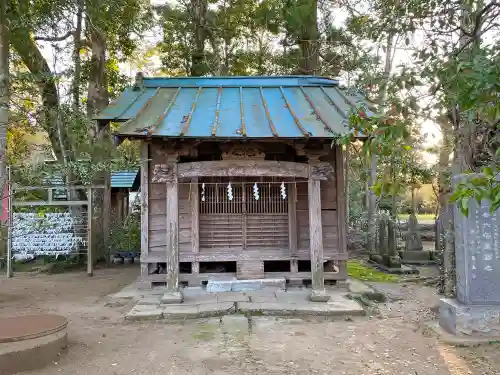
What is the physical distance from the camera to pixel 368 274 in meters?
11.5

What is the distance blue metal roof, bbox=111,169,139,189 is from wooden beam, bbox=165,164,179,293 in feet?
38.5

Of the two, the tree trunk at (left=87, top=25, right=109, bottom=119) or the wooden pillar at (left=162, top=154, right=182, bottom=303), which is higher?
the tree trunk at (left=87, top=25, right=109, bottom=119)

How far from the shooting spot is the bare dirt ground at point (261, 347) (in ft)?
15.9

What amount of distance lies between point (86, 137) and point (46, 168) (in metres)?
1.91

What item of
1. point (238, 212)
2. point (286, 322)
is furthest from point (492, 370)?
point (238, 212)

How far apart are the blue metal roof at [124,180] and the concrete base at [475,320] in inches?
618

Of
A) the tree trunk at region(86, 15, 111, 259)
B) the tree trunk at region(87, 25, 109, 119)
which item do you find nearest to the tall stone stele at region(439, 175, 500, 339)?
the tree trunk at region(86, 15, 111, 259)

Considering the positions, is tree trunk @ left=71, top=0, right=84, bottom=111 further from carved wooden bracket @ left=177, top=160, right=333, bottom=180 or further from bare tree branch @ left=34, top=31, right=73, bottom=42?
carved wooden bracket @ left=177, top=160, right=333, bottom=180

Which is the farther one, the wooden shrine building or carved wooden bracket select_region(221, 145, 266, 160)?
carved wooden bracket select_region(221, 145, 266, 160)

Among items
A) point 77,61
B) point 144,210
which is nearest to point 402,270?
point 144,210

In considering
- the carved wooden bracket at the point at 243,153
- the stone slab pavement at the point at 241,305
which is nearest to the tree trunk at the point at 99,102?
the stone slab pavement at the point at 241,305

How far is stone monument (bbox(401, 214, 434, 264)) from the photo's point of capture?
1309 cm

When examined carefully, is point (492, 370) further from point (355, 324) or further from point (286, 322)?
point (286, 322)

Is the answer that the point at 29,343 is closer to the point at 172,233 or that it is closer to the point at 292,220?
the point at 172,233
